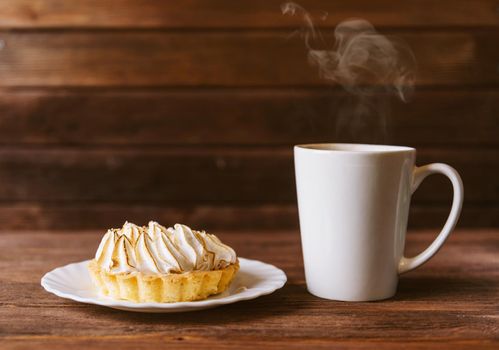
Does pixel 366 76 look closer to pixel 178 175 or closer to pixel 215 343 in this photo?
pixel 178 175

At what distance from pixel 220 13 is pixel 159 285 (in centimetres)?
138

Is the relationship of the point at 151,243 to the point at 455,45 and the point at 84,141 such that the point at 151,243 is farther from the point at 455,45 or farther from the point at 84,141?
the point at 455,45

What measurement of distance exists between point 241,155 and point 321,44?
400mm

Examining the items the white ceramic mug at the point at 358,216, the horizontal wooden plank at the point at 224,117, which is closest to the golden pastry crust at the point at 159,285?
the white ceramic mug at the point at 358,216

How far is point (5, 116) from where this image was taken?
199 centimetres

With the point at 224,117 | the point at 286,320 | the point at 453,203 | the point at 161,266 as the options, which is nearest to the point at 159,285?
the point at 161,266

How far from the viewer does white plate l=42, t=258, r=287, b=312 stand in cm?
64

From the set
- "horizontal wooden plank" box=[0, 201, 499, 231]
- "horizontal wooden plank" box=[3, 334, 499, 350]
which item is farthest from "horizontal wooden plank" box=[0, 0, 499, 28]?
"horizontal wooden plank" box=[3, 334, 499, 350]

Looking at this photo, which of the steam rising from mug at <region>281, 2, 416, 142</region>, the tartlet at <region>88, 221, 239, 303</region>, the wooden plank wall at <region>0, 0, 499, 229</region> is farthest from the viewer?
the wooden plank wall at <region>0, 0, 499, 229</region>

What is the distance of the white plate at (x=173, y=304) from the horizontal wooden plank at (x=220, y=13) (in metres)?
1.19

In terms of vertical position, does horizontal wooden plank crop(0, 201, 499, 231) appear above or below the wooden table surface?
below

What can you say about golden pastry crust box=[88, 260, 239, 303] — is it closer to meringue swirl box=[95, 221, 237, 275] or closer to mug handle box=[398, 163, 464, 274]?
meringue swirl box=[95, 221, 237, 275]

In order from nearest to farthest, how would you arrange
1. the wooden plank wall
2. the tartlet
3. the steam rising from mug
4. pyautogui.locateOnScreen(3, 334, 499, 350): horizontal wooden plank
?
pyautogui.locateOnScreen(3, 334, 499, 350): horizontal wooden plank
the tartlet
the steam rising from mug
the wooden plank wall

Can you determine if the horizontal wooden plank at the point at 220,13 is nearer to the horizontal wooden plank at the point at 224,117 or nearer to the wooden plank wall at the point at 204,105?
the wooden plank wall at the point at 204,105
